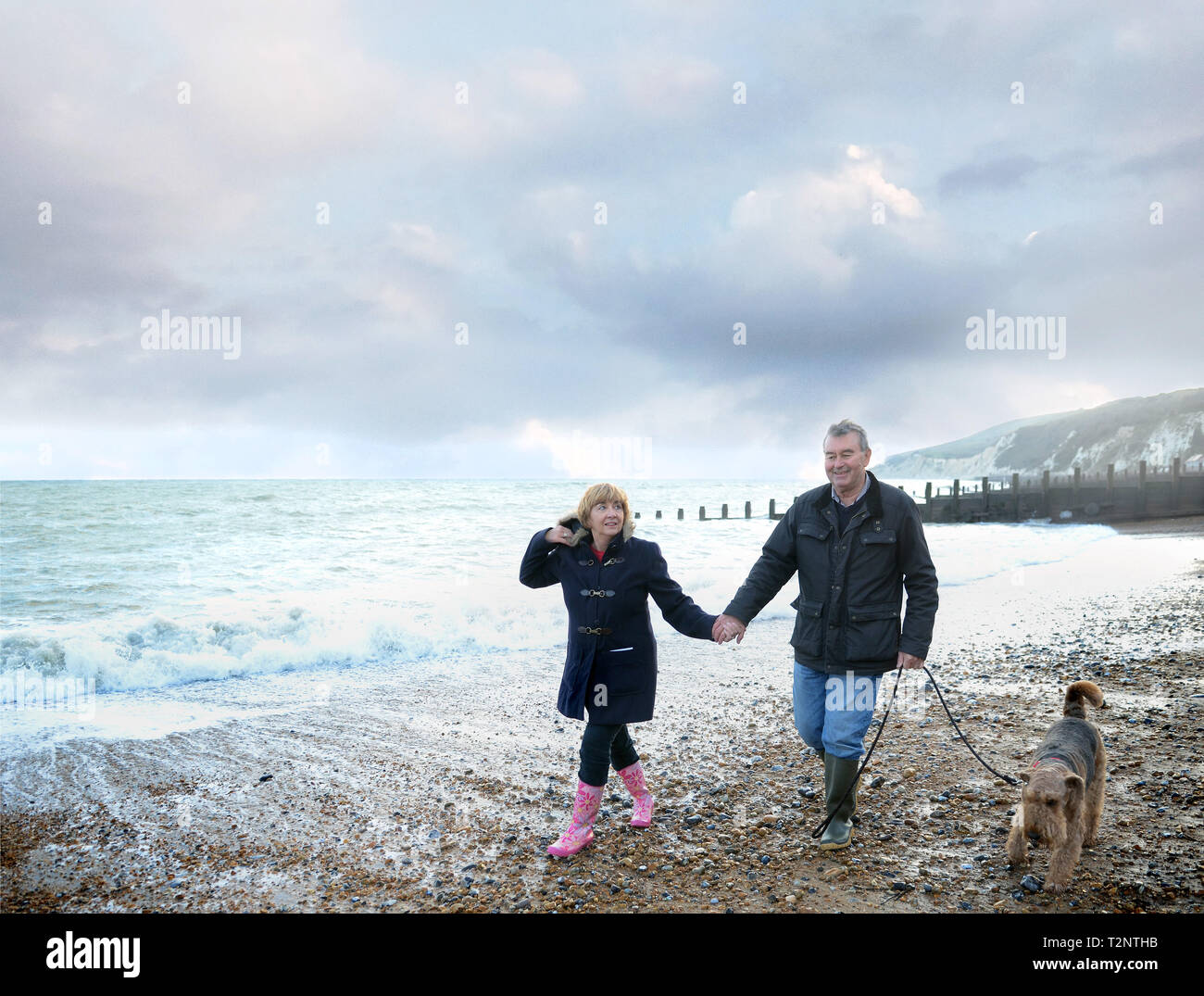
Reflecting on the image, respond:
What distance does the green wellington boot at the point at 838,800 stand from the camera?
3689 millimetres

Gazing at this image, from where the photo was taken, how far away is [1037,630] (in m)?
9.62

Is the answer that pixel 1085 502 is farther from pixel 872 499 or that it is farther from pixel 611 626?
pixel 611 626

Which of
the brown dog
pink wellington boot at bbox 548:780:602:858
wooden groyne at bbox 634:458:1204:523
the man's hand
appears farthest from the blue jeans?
wooden groyne at bbox 634:458:1204:523

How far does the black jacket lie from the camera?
3586 millimetres

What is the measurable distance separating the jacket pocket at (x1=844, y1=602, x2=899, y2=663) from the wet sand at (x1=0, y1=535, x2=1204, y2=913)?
1113 mm

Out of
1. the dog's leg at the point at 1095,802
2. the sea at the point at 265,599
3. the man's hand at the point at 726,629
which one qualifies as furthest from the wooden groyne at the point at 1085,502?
the man's hand at the point at 726,629

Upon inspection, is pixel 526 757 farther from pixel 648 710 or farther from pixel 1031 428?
pixel 1031 428

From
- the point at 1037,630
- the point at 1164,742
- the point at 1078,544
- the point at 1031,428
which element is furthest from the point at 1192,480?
the point at 1031,428

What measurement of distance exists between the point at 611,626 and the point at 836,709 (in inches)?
52.5

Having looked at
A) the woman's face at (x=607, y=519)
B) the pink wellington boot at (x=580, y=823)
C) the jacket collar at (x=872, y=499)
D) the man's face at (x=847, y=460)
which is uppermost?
the man's face at (x=847, y=460)

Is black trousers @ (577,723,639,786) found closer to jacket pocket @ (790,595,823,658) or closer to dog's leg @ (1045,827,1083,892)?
jacket pocket @ (790,595,823,658)

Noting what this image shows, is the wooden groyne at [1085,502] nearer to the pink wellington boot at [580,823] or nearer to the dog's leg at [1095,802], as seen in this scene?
the dog's leg at [1095,802]

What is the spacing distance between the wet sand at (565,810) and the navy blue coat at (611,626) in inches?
34.4

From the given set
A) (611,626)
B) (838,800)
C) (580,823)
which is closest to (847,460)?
(611,626)
